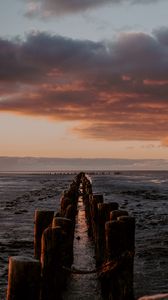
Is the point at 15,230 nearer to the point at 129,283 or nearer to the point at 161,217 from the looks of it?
the point at 161,217

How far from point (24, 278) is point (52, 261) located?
164 centimetres

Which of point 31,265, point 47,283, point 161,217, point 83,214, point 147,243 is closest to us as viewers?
point 31,265

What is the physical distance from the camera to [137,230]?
19.0 meters

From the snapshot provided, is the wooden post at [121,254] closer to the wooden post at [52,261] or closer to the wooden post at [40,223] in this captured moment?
the wooden post at [52,261]

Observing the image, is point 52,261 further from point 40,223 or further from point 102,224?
point 102,224

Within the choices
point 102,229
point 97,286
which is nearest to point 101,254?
point 102,229

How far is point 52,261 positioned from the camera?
6883 millimetres

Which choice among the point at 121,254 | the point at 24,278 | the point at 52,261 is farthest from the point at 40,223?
the point at 24,278

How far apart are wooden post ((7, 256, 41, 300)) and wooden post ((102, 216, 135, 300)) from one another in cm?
200

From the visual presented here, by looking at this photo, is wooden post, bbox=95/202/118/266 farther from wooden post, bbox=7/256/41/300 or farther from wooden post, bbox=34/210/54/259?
wooden post, bbox=7/256/41/300

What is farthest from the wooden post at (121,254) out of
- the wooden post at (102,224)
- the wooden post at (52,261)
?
the wooden post at (102,224)

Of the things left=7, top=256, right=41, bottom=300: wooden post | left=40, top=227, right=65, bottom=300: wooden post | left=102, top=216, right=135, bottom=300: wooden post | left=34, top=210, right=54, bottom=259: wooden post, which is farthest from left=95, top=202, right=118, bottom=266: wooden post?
left=7, top=256, right=41, bottom=300: wooden post

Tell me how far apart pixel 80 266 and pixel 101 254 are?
693 millimetres

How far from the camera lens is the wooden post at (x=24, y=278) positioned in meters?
5.25
